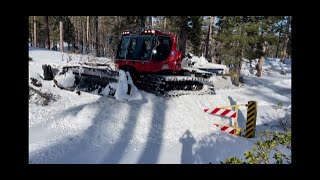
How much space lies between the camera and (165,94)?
1134 cm

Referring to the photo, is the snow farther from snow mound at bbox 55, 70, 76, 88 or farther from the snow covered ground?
snow mound at bbox 55, 70, 76, 88

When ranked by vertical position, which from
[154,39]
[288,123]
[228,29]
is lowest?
[288,123]

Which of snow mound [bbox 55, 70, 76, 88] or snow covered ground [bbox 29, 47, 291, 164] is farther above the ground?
snow mound [bbox 55, 70, 76, 88]

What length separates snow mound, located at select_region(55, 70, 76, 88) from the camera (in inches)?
464

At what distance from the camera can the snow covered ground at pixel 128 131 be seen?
737 centimetres

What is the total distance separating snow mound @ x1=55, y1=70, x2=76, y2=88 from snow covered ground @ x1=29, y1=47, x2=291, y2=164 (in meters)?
0.30

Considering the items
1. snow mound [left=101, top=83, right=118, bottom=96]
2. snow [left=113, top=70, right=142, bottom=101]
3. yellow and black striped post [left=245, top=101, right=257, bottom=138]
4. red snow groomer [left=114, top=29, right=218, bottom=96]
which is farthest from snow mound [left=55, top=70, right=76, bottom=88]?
yellow and black striped post [left=245, top=101, right=257, bottom=138]

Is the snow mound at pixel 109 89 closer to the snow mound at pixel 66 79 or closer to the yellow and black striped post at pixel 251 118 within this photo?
the snow mound at pixel 66 79

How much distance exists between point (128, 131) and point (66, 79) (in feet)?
14.2

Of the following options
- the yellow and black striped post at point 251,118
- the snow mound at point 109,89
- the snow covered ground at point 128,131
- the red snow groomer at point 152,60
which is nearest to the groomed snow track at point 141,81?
the red snow groomer at point 152,60

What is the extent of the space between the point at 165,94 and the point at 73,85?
3601 millimetres

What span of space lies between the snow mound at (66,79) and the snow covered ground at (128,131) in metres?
0.30
